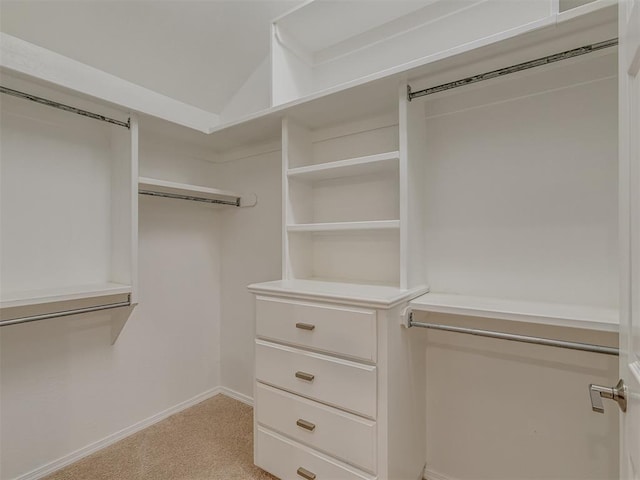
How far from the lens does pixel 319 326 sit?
1.43 metres

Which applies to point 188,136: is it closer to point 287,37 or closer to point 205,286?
point 287,37

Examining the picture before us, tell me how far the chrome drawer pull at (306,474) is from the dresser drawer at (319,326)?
0.59 m

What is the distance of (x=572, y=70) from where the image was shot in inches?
52.1

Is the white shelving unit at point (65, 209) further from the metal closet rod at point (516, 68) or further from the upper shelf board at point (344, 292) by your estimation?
the metal closet rod at point (516, 68)

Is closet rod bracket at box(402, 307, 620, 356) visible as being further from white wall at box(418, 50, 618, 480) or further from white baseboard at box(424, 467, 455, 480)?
white baseboard at box(424, 467, 455, 480)

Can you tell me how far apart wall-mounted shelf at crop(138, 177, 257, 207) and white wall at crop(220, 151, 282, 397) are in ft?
0.23

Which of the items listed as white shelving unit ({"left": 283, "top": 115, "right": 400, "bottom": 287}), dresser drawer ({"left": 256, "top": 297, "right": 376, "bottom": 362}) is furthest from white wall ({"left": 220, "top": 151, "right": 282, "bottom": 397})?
dresser drawer ({"left": 256, "top": 297, "right": 376, "bottom": 362})

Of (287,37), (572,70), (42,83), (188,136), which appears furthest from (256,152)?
(572,70)

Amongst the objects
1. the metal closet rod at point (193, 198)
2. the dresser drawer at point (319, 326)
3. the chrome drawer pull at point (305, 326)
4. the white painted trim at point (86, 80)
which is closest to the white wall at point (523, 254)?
the dresser drawer at point (319, 326)

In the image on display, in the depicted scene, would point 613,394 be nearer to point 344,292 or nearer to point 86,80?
point 344,292

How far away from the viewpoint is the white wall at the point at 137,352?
1.65 metres

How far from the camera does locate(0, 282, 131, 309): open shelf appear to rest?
4.56 ft

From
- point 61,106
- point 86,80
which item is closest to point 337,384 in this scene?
point 61,106

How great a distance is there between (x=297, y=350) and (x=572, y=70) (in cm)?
171
